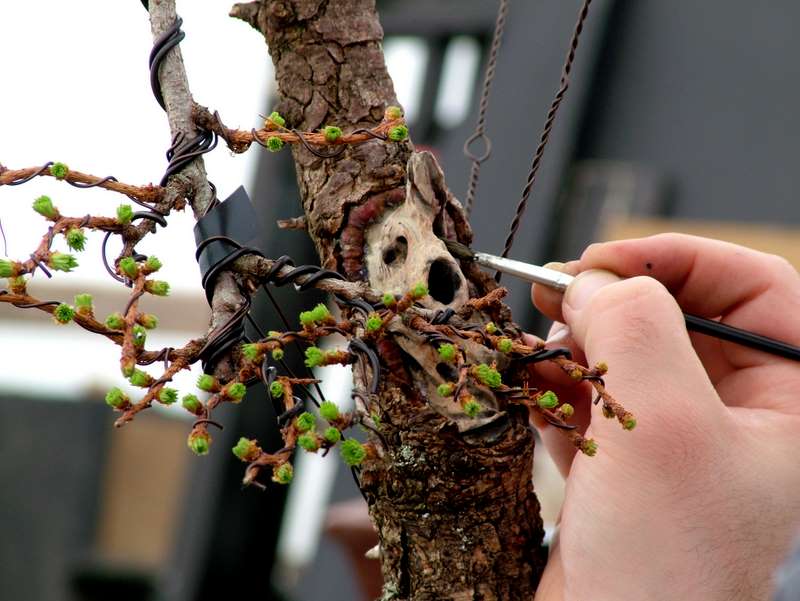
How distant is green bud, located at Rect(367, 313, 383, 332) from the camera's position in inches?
24.3

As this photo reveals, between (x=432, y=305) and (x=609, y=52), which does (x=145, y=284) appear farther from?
(x=609, y=52)

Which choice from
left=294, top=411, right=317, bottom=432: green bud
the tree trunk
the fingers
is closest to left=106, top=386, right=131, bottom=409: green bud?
left=294, top=411, right=317, bottom=432: green bud

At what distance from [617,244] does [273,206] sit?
1.74 meters

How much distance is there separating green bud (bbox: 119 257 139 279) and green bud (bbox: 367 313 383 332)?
0.51ft

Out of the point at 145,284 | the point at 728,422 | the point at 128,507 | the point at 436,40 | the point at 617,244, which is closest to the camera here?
the point at 145,284

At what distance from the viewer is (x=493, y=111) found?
2.63 meters

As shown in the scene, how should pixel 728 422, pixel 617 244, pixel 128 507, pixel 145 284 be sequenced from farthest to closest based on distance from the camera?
pixel 128 507 → pixel 617 244 → pixel 728 422 → pixel 145 284

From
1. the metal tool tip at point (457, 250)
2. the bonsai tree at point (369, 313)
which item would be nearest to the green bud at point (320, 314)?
the bonsai tree at point (369, 313)

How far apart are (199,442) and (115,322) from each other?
9 centimetres

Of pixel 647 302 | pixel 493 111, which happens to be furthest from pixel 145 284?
pixel 493 111

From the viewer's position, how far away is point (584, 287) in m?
0.85

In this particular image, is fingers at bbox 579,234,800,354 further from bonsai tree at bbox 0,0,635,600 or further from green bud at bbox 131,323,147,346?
green bud at bbox 131,323,147,346

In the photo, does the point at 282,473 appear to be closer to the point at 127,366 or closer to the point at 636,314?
the point at 127,366

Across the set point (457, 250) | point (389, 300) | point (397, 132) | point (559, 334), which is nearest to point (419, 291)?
point (389, 300)
